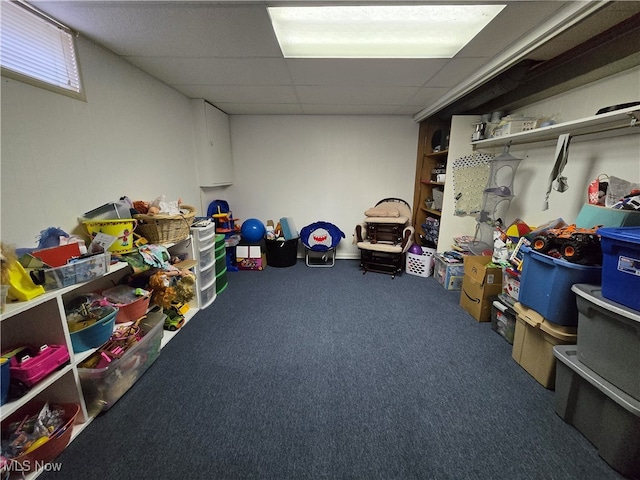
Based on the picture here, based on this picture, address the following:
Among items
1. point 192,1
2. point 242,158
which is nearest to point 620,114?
point 192,1

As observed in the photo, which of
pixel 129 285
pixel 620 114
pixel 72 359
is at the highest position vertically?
pixel 620 114

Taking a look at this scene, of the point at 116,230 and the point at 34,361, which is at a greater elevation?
the point at 116,230

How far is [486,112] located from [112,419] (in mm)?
4267

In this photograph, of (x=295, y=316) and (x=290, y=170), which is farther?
(x=290, y=170)

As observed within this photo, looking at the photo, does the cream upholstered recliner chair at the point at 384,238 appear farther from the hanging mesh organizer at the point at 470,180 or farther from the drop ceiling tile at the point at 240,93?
the drop ceiling tile at the point at 240,93

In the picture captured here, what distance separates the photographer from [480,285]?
7.48 feet

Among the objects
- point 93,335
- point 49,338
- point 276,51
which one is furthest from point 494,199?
point 49,338

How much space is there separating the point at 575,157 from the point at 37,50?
3596 millimetres

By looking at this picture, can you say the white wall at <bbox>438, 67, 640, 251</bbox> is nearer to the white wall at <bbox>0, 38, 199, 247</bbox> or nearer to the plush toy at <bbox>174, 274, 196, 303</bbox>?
the plush toy at <bbox>174, 274, 196, 303</bbox>

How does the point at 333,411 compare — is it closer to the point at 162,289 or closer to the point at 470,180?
the point at 162,289

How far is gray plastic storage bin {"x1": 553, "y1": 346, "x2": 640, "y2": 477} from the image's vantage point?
109cm

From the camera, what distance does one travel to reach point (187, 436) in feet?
4.23

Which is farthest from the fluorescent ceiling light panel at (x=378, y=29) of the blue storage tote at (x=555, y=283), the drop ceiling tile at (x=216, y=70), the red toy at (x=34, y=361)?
the red toy at (x=34, y=361)

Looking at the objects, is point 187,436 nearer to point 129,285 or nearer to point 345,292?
point 129,285
